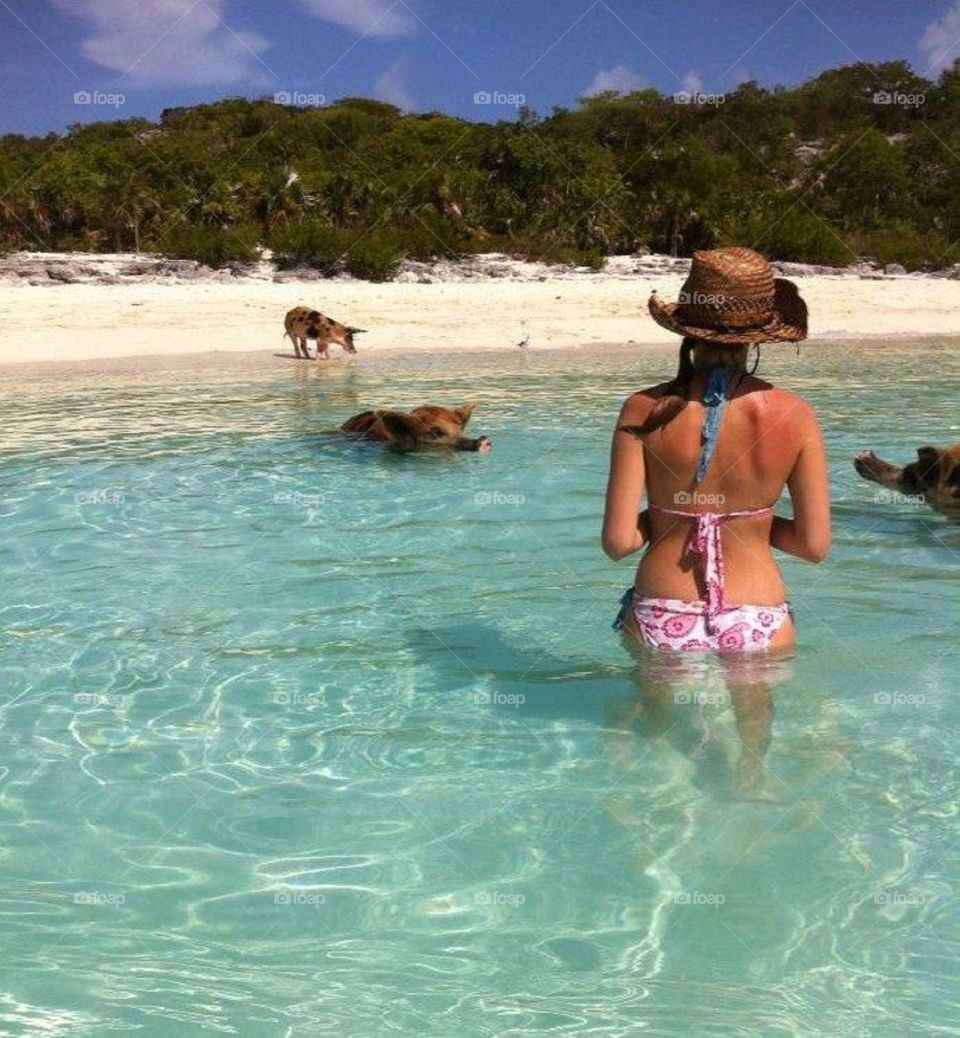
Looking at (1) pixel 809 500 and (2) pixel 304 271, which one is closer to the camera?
(1) pixel 809 500

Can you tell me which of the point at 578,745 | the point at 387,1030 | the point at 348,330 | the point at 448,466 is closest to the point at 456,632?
the point at 578,745

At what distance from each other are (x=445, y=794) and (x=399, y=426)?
6.25 m

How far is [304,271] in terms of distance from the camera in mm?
28297

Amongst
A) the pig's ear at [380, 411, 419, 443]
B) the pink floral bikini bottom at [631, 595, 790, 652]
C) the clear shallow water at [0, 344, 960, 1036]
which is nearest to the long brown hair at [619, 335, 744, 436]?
the pink floral bikini bottom at [631, 595, 790, 652]

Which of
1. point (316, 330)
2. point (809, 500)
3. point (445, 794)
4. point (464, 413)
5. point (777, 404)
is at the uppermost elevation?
point (316, 330)

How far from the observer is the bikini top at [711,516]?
399 cm

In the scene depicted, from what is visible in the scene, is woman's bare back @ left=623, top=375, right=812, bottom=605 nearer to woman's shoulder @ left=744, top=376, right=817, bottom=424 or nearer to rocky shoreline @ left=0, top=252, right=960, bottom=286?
woman's shoulder @ left=744, top=376, right=817, bottom=424

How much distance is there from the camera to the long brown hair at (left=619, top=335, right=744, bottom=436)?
4000 mm

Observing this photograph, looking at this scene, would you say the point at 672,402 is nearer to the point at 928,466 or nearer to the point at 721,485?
the point at 721,485

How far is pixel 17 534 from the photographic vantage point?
8055mm

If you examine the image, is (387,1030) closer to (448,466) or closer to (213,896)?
(213,896)

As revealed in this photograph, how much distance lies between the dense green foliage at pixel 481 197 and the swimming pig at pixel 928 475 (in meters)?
20.7

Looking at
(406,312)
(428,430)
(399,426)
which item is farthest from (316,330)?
(428,430)

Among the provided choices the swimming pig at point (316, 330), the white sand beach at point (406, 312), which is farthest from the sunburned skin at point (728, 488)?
the white sand beach at point (406, 312)
